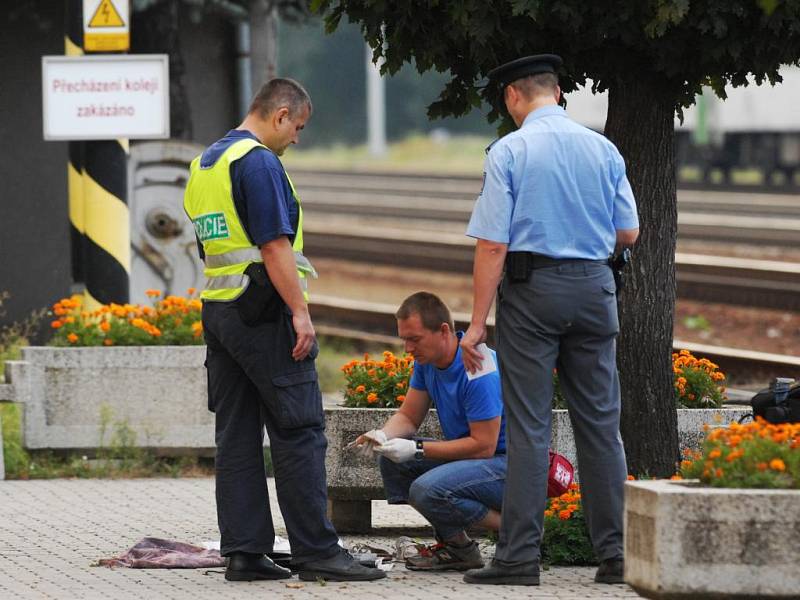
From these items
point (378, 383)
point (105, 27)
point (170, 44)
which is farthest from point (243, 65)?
point (378, 383)

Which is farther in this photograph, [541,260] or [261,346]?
[261,346]

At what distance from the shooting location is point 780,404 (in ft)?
23.2

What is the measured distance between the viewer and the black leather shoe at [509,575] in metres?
6.27

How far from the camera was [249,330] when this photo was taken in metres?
6.45

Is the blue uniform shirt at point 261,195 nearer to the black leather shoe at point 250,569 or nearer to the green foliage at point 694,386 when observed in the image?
the black leather shoe at point 250,569

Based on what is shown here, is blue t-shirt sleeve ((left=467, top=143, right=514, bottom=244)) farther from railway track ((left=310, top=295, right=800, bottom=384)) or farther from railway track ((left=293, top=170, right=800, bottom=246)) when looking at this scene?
railway track ((left=293, top=170, right=800, bottom=246))

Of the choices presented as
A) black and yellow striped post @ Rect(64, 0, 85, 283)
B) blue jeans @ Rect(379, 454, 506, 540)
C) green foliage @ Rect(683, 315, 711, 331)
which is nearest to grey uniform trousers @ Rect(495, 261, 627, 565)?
blue jeans @ Rect(379, 454, 506, 540)

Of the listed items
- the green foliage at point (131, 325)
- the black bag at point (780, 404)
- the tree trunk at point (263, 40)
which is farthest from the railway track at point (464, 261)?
the black bag at point (780, 404)

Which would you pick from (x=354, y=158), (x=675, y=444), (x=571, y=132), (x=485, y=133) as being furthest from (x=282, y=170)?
(x=485, y=133)

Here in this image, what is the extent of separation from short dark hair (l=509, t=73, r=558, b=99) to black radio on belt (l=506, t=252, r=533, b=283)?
1.95 feet

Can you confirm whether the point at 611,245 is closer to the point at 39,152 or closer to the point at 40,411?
the point at 40,411

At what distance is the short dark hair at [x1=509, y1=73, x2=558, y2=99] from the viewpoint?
20.9ft

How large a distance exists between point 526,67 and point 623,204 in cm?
62

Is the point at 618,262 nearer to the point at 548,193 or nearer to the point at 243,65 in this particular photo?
the point at 548,193
